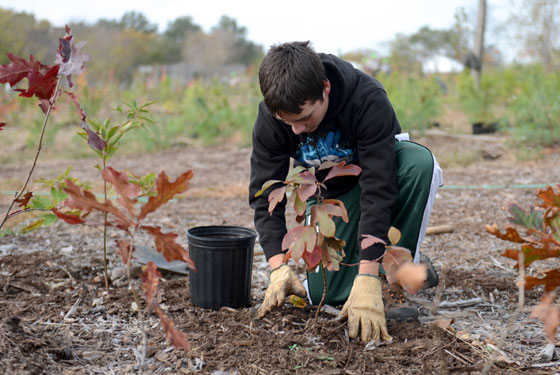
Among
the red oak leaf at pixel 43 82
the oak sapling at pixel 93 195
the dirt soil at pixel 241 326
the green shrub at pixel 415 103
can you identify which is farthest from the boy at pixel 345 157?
the green shrub at pixel 415 103

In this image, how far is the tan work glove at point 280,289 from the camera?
1.87m

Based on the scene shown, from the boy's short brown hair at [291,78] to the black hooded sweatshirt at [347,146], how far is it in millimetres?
207

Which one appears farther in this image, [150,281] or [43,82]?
[43,82]

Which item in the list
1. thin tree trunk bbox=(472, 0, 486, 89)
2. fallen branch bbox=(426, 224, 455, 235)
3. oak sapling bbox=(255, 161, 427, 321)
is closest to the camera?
oak sapling bbox=(255, 161, 427, 321)

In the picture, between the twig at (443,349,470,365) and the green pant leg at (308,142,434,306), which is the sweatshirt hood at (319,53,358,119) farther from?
the twig at (443,349,470,365)

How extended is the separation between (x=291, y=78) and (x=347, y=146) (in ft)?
1.67

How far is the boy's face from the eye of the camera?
68.2 inches

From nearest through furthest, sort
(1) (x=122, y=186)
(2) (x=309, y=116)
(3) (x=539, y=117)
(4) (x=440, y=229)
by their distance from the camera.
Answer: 1. (1) (x=122, y=186)
2. (2) (x=309, y=116)
3. (4) (x=440, y=229)
4. (3) (x=539, y=117)

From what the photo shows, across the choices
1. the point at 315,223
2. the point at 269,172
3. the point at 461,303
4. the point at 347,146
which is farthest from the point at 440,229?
the point at 315,223

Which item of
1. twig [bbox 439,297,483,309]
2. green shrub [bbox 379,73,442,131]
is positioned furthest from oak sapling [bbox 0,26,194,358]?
green shrub [bbox 379,73,442,131]

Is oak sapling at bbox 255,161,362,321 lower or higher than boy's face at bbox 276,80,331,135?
lower

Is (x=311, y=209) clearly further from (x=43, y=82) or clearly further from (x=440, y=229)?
(x=440, y=229)

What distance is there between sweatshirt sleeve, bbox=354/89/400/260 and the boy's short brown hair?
254mm

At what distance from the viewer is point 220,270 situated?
1967mm
